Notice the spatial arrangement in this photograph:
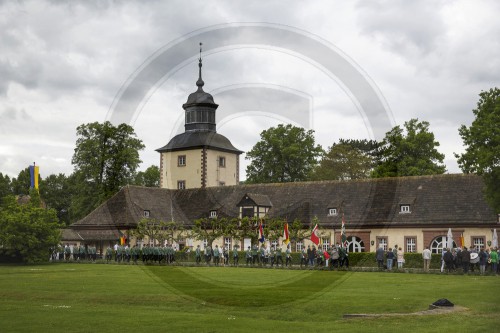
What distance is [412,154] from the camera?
7231 centimetres

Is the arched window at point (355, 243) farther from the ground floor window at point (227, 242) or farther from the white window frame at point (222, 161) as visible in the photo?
the white window frame at point (222, 161)

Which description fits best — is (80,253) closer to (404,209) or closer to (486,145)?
(404,209)

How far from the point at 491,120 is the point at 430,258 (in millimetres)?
9273

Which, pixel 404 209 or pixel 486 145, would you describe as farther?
pixel 404 209

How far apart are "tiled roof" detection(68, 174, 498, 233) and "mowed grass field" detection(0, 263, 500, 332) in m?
22.5

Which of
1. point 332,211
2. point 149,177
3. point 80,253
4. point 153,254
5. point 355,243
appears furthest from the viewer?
point 149,177

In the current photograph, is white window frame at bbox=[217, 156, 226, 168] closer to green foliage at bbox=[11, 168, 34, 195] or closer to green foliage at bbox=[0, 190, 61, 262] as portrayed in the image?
green foliage at bbox=[0, 190, 61, 262]

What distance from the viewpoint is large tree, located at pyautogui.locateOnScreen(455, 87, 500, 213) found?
140ft

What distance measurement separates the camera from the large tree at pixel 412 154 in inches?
2793

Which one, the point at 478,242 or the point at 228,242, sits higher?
the point at 228,242

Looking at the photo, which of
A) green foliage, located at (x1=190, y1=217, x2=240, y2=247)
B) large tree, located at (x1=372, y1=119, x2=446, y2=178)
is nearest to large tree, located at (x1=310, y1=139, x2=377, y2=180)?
large tree, located at (x1=372, y1=119, x2=446, y2=178)

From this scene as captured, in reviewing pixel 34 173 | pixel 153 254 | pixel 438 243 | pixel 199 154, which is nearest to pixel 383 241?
pixel 438 243

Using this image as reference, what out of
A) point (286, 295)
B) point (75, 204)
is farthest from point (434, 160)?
point (286, 295)

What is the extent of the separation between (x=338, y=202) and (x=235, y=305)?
124 feet
